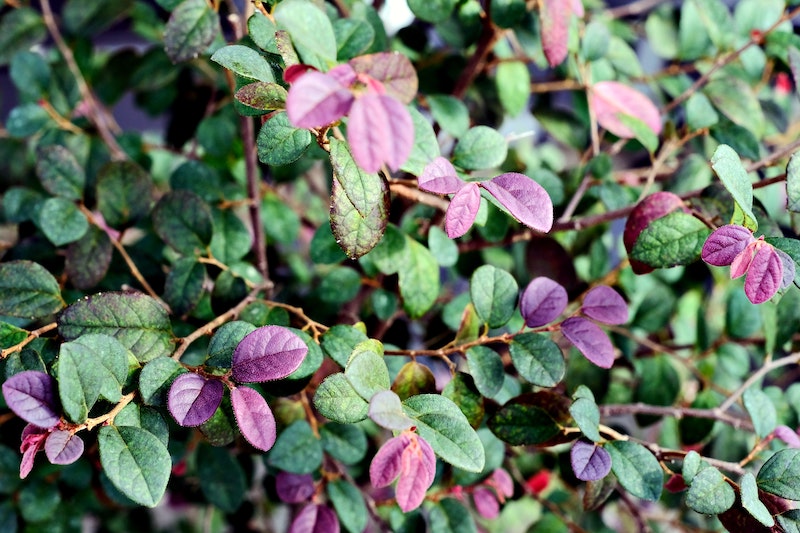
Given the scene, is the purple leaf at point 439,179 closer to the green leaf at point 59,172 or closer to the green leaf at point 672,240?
the green leaf at point 672,240

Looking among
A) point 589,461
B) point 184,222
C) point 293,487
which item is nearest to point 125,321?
point 184,222

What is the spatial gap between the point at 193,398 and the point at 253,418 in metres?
0.05

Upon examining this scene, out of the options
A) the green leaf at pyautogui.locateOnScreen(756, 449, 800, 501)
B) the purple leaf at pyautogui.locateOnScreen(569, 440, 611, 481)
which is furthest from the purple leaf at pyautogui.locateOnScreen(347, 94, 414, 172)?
the green leaf at pyautogui.locateOnScreen(756, 449, 800, 501)

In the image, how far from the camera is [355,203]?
22.7 inches

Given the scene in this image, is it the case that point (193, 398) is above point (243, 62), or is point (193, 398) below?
below

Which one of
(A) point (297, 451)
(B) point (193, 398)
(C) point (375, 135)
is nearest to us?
(C) point (375, 135)

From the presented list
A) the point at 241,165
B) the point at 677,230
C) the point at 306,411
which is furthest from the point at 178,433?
the point at 677,230

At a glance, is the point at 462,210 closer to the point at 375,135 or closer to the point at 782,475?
the point at 375,135

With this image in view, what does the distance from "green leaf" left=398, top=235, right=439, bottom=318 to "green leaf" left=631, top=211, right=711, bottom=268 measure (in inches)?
9.9

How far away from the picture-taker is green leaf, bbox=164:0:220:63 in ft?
2.53

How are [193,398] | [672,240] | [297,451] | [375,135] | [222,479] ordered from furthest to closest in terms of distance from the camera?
[222,479]
[297,451]
[672,240]
[193,398]
[375,135]

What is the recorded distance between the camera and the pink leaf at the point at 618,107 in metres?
0.89

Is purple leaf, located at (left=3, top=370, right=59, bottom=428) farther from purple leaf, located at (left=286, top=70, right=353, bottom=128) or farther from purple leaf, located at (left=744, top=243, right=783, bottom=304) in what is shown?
purple leaf, located at (left=744, top=243, right=783, bottom=304)

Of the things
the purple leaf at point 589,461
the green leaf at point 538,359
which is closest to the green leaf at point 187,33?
the green leaf at point 538,359
